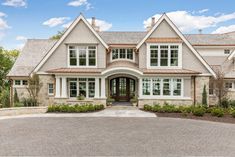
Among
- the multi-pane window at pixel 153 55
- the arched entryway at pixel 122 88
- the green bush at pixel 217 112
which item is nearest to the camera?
the green bush at pixel 217 112

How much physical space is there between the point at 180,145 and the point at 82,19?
16636mm

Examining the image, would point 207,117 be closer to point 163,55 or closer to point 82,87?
point 163,55

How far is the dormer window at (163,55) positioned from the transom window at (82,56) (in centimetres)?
562

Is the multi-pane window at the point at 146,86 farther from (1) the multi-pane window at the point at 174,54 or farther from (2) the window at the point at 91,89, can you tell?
(2) the window at the point at 91,89

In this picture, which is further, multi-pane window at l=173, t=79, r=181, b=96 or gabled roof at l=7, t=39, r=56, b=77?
gabled roof at l=7, t=39, r=56, b=77

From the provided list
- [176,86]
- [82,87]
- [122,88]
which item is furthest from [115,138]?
[122,88]

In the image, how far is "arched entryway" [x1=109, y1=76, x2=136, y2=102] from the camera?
2608 cm

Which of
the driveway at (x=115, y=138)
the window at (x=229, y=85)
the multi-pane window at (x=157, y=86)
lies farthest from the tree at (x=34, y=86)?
the window at (x=229, y=85)

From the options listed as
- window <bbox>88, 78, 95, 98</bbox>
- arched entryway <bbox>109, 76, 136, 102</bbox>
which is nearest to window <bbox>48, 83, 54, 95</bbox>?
window <bbox>88, 78, 95, 98</bbox>

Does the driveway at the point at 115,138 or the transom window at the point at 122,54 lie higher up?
the transom window at the point at 122,54

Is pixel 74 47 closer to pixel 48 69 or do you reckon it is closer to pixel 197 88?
pixel 48 69

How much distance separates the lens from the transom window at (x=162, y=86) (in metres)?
22.7

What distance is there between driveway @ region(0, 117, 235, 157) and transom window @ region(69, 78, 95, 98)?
22.5 feet

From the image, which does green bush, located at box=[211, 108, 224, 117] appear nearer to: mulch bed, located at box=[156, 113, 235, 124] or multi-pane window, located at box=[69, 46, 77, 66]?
mulch bed, located at box=[156, 113, 235, 124]
